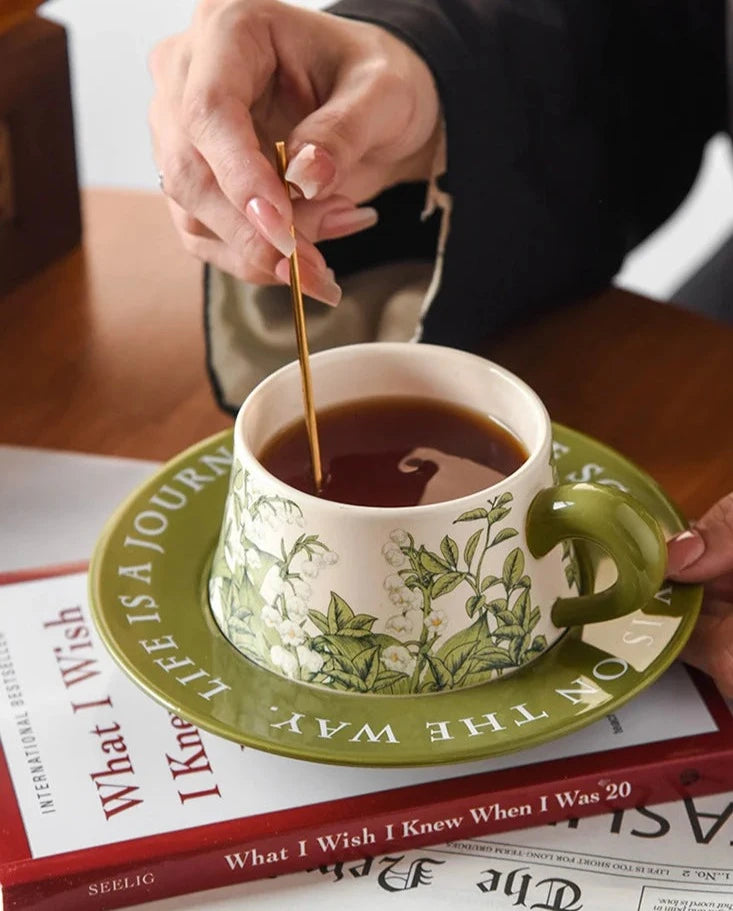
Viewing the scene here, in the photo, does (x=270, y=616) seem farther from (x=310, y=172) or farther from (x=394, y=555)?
(x=310, y=172)

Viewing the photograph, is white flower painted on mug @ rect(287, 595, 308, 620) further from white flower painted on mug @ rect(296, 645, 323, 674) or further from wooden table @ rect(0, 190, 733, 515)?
wooden table @ rect(0, 190, 733, 515)

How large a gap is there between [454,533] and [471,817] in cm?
12

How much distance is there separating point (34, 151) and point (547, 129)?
0.36 m

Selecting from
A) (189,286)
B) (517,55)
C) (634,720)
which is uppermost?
(517,55)

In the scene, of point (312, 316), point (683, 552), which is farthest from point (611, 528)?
point (312, 316)

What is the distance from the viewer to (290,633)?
562 mm

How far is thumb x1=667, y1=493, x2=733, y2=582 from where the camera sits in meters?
0.61

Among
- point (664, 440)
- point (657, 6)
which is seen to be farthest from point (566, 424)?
point (657, 6)

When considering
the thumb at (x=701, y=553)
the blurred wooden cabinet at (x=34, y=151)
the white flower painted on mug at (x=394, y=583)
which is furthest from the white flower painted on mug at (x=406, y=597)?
the blurred wooden cabinet at (x=34, y=151)

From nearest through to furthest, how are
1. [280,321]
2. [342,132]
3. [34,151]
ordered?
[342,132] → [280,321] → [34,151]

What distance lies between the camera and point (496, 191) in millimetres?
831

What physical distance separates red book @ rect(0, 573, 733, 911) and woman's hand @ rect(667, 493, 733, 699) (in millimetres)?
13

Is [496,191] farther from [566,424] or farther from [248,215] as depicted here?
[248,215]

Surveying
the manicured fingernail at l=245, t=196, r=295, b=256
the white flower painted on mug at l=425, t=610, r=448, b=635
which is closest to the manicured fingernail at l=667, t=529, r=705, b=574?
the white flower painted on mug at l=425, t=610, r=448, b=635
